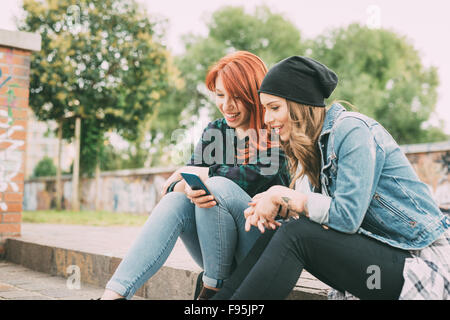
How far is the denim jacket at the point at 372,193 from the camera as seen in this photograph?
5.32 feet

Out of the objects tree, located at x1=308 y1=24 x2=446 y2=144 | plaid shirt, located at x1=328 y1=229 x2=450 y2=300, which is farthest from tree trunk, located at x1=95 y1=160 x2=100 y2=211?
plaid shirt, located at x1=328 y1=229 x2=450 y2=300

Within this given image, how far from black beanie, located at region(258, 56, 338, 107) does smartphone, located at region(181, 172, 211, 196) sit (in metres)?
0.49

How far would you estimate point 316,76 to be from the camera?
5.91ft

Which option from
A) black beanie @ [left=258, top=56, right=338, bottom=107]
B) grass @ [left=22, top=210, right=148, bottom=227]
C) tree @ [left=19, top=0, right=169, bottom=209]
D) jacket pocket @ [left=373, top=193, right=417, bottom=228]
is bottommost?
grass @ [left=22, top=210, right=148, bottom=227]

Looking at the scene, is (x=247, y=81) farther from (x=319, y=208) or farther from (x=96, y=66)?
(x=96, y=66)

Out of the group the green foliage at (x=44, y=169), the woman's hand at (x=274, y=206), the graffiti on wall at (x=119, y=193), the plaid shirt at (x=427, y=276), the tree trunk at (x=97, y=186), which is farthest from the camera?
the green foliage at (x=44, y=169)

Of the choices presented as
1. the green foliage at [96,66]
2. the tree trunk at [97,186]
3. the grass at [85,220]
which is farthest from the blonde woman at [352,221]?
the tree trunk at [97,186]

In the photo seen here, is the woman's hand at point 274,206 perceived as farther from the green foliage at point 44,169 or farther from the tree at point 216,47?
the green foliage at point 44,169

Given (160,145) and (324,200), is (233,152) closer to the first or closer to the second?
(324,200)

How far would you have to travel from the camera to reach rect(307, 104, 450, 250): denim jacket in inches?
63.9

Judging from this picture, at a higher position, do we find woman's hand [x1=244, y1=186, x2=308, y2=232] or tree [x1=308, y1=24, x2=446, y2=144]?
tree [x1=308, y1=24, x2=446, y2=144]

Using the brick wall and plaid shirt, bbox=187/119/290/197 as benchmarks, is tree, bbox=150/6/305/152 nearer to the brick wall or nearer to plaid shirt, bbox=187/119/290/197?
the brick wall

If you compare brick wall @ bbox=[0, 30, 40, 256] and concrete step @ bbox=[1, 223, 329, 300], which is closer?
concrete step @ bbox=[1, 223, 329, 300]
